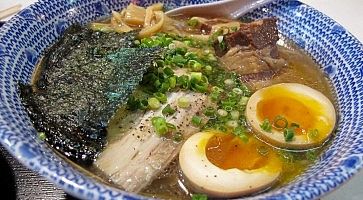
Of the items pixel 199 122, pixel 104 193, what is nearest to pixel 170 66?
pixel 199 122

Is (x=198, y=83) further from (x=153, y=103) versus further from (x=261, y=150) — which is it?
(x=261, y=150)

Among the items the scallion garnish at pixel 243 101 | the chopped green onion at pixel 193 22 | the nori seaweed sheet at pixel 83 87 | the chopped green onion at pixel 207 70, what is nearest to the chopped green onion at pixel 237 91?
the scallion garnish at pixel 243 101

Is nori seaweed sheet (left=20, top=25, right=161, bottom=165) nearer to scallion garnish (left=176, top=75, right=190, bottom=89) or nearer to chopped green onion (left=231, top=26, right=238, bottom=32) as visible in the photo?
scallion garnish (left=176, top=75, right=190, bottom=89)

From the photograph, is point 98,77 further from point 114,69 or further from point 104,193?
point 104,193

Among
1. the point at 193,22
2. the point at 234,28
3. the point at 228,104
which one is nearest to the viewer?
the point at 228,104

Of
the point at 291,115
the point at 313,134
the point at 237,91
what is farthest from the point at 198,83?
the point at 313,134

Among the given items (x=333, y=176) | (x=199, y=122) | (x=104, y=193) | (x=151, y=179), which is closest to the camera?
(x=104, y=193)
